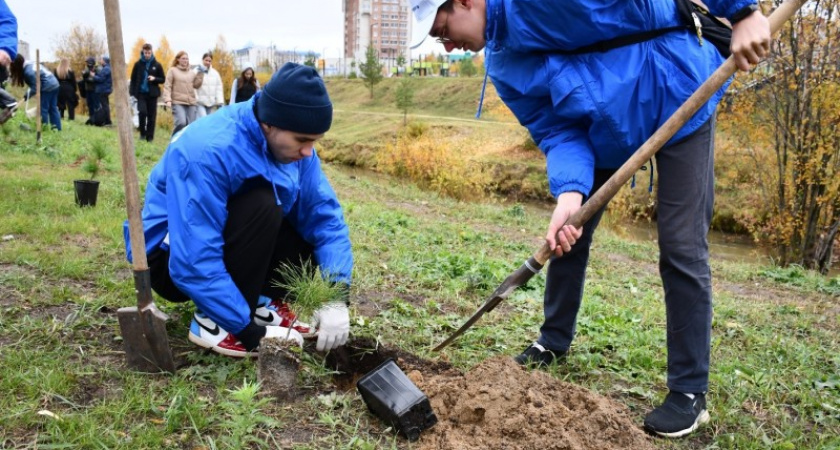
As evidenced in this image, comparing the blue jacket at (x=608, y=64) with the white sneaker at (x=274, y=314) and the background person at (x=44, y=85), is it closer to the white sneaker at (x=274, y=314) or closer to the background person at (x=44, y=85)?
the white sneaker at (x=274, y=314)

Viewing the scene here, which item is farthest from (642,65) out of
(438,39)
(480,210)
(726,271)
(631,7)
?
(480,210)

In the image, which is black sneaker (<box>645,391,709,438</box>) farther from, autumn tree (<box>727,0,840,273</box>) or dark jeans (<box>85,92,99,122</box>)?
dark jeans (<box>85,92,99,122</box>)

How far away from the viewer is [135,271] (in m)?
2.38

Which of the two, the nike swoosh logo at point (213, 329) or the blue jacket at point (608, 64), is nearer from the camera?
the blue jacket at point (608, 64)

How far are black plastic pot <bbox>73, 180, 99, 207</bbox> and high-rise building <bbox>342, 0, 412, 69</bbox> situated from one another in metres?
90.6

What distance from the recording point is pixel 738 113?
9.84 metres

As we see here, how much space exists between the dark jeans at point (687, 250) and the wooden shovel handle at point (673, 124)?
0.47 feet

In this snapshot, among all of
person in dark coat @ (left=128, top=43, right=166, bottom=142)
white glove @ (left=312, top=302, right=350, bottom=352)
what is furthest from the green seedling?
person in dark coat @ (left=128, top=43, right=166, bottom=142)

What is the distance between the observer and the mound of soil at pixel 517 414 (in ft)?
6.67

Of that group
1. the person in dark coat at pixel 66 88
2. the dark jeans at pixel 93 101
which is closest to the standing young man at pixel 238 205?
the dark jeans at pixel 93 101

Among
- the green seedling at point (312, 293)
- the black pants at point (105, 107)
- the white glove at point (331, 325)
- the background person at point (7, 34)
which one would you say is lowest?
the black pants at point (105, 107)

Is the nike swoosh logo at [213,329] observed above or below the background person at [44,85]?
below

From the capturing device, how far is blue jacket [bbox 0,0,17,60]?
4.73 metres

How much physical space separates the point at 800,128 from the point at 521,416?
9165 millimetres
